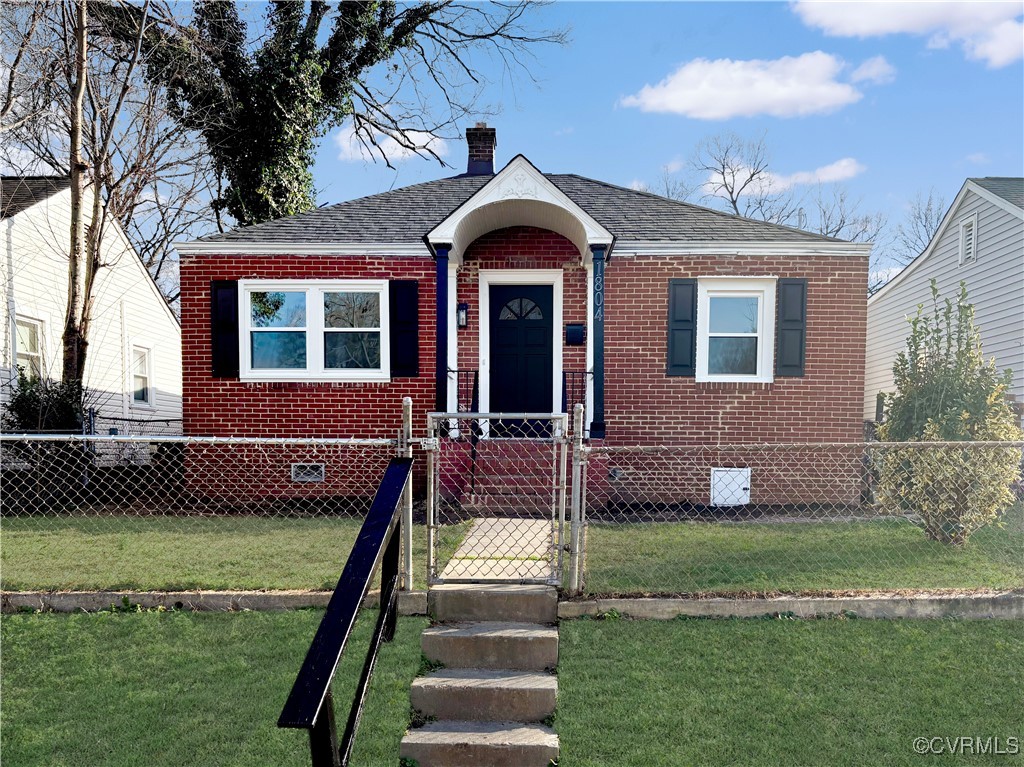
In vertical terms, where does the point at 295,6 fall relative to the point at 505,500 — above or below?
above

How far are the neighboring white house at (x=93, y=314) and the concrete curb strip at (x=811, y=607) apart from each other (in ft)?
26.4

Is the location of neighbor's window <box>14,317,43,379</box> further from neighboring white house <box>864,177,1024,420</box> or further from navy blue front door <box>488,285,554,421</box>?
neighboring white house <box>864,177,1024,420</box>

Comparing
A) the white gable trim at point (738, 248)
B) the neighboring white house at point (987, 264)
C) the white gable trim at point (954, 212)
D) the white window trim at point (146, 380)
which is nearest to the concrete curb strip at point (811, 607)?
the white gable trim at point (738, 248)

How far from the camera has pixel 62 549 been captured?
600 centimetres

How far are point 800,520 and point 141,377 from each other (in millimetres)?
13935

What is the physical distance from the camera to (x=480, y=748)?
3291mm

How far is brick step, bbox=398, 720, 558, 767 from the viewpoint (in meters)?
3.24

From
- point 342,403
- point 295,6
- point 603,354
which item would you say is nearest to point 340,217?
point 342,403

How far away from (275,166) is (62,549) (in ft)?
31.9

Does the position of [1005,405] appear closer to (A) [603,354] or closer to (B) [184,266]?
(A) [603,354]

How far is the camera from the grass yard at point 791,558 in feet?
16.0

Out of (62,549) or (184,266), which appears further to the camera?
(184,266)

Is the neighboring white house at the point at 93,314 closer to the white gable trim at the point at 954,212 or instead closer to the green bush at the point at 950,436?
the green bush at the point at 950,436

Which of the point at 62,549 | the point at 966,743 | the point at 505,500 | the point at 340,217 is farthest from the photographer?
the point at 340,217
